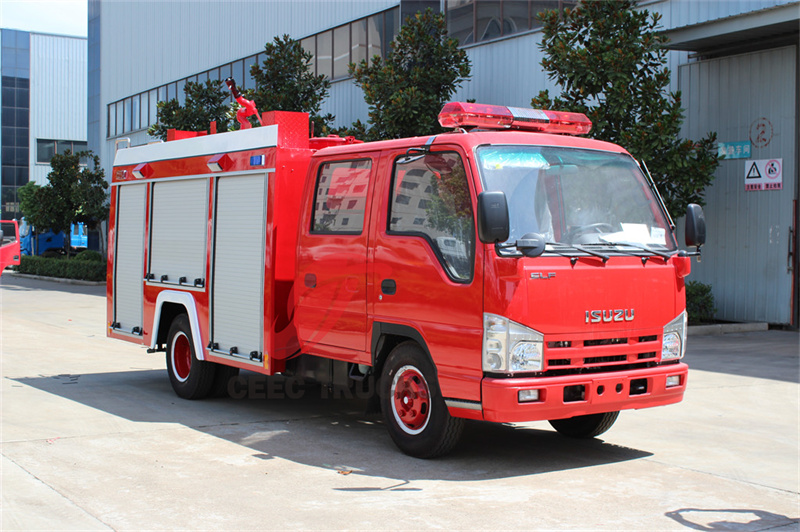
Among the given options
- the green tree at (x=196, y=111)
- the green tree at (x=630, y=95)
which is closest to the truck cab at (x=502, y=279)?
the green tree at (x=630, y=95)

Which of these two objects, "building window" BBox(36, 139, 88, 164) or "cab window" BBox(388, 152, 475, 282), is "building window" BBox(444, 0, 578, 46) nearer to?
"cab window" BBox(388, 152, 475, 282)

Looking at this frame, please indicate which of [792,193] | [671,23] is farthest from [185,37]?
[792,193]

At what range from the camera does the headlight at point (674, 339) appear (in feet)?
23.0

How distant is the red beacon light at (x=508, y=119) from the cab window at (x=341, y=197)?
873 millimetres

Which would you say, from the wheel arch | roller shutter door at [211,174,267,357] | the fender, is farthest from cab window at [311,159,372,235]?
the fender

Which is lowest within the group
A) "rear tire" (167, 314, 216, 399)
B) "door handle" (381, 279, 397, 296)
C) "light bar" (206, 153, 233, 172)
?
"rear tire" (167, 314, 216, 399)

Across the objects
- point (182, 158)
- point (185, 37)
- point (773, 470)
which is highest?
point (185, 37)

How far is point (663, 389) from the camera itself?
6918 millimetres

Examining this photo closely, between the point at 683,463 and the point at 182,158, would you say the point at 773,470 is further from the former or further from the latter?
the point at 182,158

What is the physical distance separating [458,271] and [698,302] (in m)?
11.3

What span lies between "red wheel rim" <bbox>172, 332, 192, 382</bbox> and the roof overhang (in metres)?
11.3

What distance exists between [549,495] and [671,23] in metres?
13.6

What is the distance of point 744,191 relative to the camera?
56.4 ft

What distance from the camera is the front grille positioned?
643cm
